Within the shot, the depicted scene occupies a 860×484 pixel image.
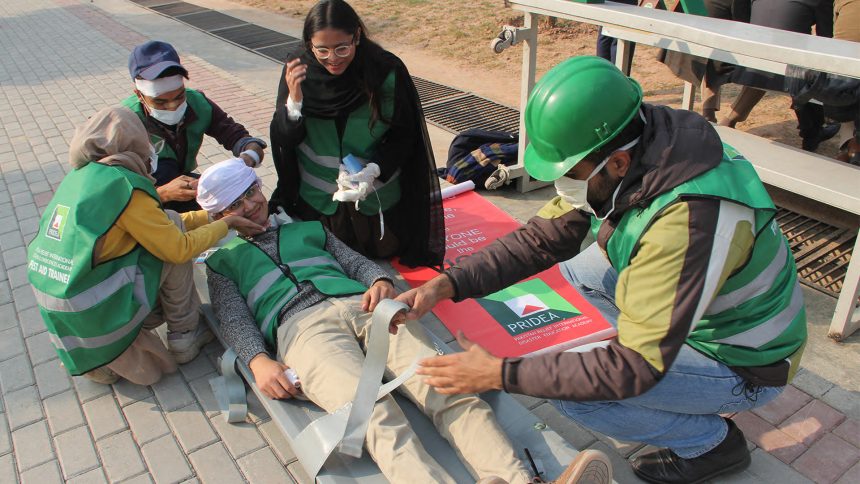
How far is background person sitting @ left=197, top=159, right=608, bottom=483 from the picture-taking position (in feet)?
7.27

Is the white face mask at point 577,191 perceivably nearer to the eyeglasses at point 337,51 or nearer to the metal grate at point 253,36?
the eyeglasses at point 337,51

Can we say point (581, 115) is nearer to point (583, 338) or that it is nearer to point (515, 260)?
point (515, 260)

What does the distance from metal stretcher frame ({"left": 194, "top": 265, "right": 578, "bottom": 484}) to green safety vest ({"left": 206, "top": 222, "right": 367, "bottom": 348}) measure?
301 millimetres

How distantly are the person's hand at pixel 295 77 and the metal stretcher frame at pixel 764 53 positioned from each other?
1.57m

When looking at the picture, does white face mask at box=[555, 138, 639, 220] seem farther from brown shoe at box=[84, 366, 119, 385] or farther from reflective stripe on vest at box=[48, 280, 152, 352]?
brown shoe at box=[84, 366, 119, 385]

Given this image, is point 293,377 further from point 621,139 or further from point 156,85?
point 156,85

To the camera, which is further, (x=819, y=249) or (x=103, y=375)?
(x=819, y=249)

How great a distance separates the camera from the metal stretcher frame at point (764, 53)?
286cm

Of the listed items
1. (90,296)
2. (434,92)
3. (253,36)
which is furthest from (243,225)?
(253,36)

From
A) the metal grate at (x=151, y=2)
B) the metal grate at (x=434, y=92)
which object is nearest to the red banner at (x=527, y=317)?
the metal grate at (x=434, y=92)

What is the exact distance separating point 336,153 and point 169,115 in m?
0.90

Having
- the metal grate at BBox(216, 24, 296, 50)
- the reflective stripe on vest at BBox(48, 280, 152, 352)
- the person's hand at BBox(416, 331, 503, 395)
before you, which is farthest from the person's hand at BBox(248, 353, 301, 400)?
the metal grate at BBox(216, 24, 296, 50)

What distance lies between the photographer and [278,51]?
930cm

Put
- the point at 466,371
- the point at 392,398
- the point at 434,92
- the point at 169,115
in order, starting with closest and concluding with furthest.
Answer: the point at 466,371
the point at 392,398
the point at 169,115
the point at 434,92
